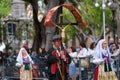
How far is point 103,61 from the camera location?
520 inches

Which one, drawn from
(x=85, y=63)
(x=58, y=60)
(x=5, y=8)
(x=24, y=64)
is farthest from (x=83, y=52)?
(x=5, y=8)

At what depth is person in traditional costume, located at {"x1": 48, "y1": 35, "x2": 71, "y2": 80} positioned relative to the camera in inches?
475

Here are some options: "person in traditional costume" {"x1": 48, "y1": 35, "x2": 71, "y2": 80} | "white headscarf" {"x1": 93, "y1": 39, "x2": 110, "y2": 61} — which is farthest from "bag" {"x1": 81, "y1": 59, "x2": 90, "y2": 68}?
"person in traditional costume" {"x1": 48, "y1": 35, "x2": 71, "y2": 80}

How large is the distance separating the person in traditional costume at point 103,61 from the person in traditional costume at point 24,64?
277cm

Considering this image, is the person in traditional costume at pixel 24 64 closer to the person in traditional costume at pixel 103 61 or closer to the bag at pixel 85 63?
the bag at pixel 85 63

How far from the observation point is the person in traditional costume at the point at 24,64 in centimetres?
1541

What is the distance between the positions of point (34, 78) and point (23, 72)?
647 millimetres

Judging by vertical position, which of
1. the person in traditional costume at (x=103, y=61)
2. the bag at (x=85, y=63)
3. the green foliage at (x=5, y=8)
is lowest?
the green foliage at (x=5, y=8)

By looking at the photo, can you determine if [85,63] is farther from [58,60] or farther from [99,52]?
[58,60]

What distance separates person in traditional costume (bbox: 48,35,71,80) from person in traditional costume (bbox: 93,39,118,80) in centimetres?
120

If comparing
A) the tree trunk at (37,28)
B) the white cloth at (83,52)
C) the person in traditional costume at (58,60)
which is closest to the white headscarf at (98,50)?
the person in traditional costume at (58,60)

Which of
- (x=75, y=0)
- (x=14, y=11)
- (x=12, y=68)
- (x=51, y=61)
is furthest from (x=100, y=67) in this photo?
(x=14, y=11)

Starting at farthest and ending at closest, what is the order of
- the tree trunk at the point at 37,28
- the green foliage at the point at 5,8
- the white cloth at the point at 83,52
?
the green foliage at the point at 5,8 → the tree trunk at the point at 37,28 → the white cloth at the point at 83,52

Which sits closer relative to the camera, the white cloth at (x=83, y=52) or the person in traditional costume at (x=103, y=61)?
the person in traditional costume at (x=103, y=61)
